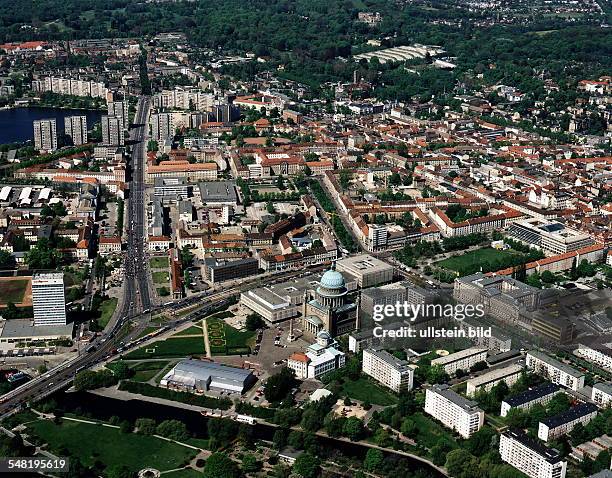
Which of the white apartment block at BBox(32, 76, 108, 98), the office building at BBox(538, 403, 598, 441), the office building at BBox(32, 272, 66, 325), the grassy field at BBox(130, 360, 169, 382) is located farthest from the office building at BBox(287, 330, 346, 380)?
the white apartment block at BBox(32, 76, 108, 98)

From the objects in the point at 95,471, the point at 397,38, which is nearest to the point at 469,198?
the point at 95,471

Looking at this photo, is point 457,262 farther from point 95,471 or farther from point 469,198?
point 95,471

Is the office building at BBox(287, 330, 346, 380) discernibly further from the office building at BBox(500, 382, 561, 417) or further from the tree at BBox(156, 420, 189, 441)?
the office building at BBox(500, 382, 561, 417)

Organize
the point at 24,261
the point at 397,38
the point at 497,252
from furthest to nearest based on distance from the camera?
1. the point at 397,38
2. the point at 497,252
3. the point at 24,261

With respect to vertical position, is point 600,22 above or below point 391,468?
above

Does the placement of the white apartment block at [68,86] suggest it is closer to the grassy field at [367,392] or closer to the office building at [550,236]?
the office building at [550,236]

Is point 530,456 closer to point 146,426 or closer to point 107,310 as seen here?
point 146,426

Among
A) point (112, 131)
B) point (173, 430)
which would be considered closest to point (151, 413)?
point (173, 430)
